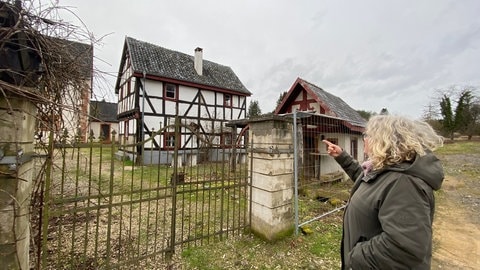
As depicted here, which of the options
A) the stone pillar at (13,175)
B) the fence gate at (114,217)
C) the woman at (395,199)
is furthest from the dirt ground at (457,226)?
the stone pillar at (13,175)

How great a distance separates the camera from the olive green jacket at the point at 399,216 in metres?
1.21

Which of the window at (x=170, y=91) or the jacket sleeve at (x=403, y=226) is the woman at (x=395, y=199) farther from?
the window at (x=170, y=91)

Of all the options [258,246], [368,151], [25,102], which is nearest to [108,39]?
[25,102]

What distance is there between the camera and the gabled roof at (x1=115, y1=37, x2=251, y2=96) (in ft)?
40.8

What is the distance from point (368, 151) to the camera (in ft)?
5.24

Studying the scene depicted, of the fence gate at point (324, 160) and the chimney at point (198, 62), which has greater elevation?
the chimney at point (198, 62)

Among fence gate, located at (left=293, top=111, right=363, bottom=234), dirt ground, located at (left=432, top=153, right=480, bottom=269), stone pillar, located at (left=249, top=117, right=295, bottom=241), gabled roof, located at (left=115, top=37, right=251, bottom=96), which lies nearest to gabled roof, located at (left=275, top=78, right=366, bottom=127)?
fence gate, located at (left=293, top=111, right=363, bottom=234)

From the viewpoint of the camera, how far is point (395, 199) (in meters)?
1.26

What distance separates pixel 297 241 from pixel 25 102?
3.93 metres

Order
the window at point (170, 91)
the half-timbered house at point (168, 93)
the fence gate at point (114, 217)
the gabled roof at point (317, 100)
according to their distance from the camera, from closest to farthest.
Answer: the fence gate at point (114, 217), the gabled roof at point (317, 100), the half-timbered house at point (168, 93), the window at point (170, 91)

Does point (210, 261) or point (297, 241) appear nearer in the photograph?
point (210, 261)

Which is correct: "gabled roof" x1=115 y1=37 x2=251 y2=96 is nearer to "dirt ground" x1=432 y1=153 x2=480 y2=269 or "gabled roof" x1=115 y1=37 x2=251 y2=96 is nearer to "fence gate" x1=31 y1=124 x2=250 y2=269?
"fence gate" x1=31 y1=124 x2=250 y2=269

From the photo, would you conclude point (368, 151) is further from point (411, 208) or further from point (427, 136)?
point (411, 208)

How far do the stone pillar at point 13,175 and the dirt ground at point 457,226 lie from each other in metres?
4.98
